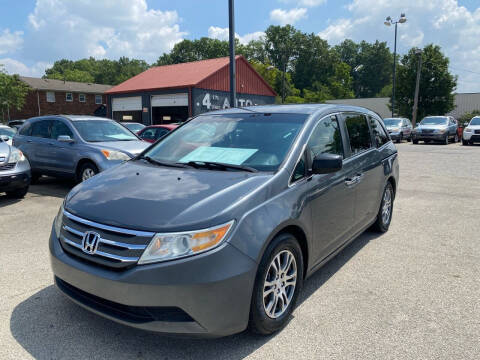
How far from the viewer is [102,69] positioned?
10731cm

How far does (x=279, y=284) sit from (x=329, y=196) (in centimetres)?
102

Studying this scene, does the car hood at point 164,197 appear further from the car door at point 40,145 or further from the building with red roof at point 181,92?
the building with red roof at point 181,92

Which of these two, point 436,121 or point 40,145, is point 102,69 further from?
point 40,145

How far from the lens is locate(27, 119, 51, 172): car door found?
8906mm

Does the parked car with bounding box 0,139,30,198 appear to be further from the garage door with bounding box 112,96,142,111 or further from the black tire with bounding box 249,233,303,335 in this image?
the garage door with bounding box 112,96,142,111

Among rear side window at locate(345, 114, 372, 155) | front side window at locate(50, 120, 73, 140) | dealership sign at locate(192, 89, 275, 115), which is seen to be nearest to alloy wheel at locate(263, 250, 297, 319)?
rear side window at locate(345, 114, 372, 155)

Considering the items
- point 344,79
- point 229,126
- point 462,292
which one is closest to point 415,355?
point 462,292

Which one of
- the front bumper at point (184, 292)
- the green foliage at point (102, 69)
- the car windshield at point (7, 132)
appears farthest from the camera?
the green foliage at point (102, 69)

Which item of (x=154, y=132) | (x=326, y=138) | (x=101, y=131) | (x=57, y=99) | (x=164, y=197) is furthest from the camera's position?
(x=57, y=99)

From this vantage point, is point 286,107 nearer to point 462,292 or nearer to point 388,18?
point 462,292

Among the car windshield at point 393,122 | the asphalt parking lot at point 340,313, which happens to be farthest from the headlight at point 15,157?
the car windshield at point 393,122

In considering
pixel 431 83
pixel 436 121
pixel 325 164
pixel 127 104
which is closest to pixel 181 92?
pixel 127 104

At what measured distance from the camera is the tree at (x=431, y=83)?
38.6m

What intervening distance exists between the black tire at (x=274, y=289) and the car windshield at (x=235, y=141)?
620mm
